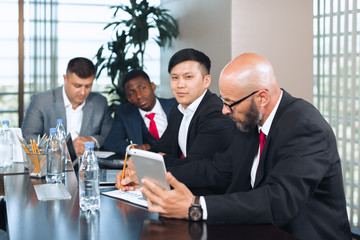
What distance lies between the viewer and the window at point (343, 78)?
4223 mm

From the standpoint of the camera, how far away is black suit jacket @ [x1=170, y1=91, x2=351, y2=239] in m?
1.73

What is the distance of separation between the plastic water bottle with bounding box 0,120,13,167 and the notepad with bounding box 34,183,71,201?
0.73 m

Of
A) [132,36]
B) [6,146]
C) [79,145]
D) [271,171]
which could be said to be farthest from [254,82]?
[132,36]

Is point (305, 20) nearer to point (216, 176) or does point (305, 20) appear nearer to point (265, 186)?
point (216, 176)

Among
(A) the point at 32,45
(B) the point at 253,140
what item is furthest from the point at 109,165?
(A) the point at 32,45

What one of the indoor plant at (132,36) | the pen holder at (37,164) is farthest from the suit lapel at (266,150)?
the indoor plant at (132,36)

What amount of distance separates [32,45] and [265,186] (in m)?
5.05

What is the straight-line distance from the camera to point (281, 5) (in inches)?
181

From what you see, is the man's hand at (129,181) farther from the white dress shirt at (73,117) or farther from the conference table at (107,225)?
the white dress shirt at (73,117)

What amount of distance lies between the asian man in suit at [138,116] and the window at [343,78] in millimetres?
1675

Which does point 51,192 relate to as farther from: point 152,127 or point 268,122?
point 152,127

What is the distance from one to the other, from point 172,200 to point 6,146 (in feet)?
5.73

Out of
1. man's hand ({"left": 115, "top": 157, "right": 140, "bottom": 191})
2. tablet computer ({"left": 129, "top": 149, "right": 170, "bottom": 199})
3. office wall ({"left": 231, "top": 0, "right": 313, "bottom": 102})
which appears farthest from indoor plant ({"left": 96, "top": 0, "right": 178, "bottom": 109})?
tablet computer ({"left": 129, "top": 149, "right": 170, "bottom": 199})

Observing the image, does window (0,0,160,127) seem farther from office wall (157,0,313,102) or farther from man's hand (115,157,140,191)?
man's hand (115,157,140,191)
